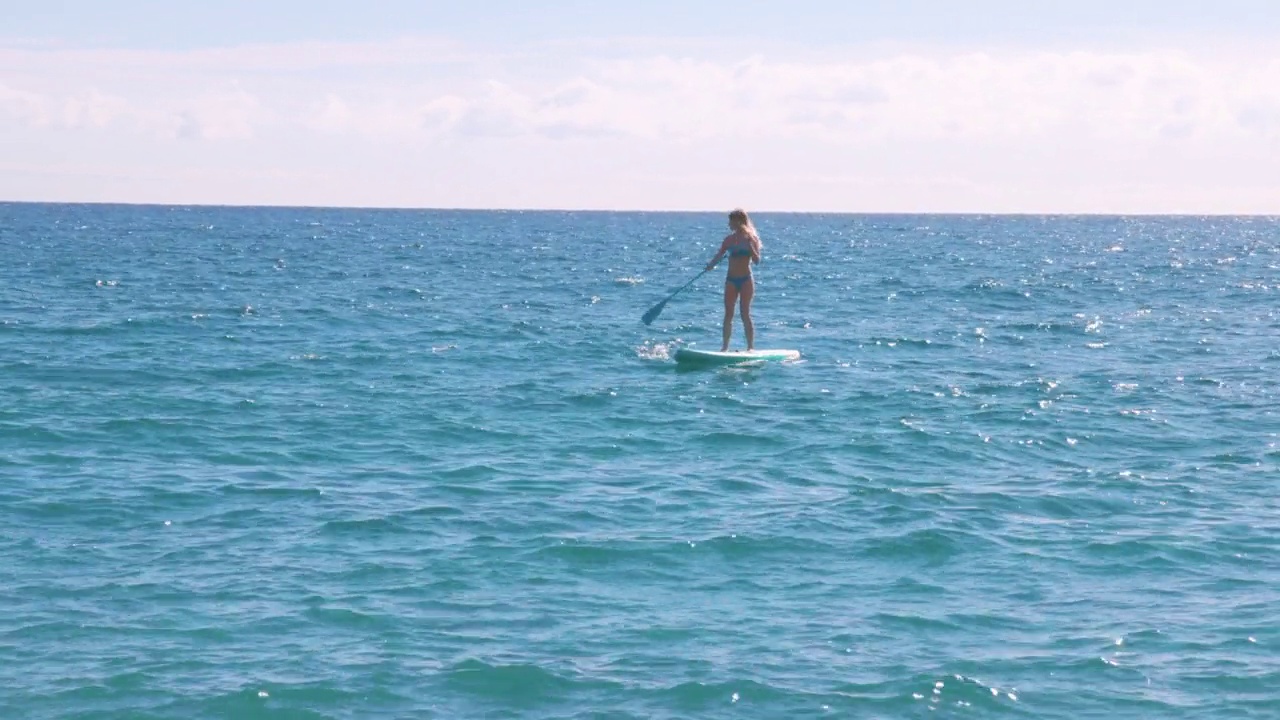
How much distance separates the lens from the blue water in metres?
9.34

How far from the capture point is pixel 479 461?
15914 mm

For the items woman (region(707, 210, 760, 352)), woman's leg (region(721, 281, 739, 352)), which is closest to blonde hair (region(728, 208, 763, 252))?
woman (region(707, 210, 760, 352))

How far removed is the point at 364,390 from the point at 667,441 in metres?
5.46

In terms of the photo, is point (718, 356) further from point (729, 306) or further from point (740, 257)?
point (740, 257)

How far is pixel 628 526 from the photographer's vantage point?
1302cm

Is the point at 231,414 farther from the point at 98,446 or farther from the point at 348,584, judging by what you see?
the point at 348,584

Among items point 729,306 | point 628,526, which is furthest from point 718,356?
point 628,526

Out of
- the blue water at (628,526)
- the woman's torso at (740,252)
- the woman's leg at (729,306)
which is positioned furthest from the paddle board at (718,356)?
the woman's torso at (740,252)

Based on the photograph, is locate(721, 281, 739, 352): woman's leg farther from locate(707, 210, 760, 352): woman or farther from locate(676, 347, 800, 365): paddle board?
locate(676, 347, 800, 365): paddle board

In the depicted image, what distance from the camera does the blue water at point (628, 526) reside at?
934 centimetres

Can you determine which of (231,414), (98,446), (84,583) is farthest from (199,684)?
(231,414)

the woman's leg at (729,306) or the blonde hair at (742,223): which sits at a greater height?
the blonde hair at (742,223)

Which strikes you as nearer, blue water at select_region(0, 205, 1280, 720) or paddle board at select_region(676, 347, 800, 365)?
blue water at select_region(0, 205, 1280, 720)

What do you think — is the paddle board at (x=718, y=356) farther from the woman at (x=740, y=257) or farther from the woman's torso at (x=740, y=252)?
the woman's torso at (x=740, y=252)
